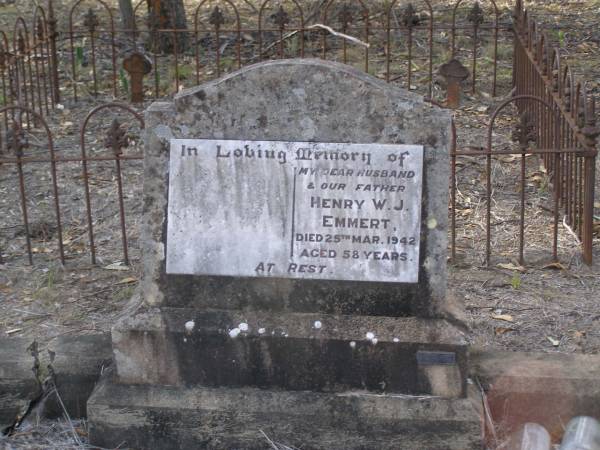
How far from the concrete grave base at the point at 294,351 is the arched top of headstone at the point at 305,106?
0.68 meters

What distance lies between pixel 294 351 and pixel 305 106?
2.97 feet

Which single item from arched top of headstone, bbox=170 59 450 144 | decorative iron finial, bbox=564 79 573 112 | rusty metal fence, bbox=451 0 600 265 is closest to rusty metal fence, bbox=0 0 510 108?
rusty metal fence, bbox=451 0 600 265

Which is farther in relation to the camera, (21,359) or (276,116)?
(21,359)

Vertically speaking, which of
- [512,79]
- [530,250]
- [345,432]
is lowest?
[345,432]

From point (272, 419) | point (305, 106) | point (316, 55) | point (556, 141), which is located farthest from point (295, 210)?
point (316, 55)

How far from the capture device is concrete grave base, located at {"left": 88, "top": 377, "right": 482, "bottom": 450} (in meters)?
3.48

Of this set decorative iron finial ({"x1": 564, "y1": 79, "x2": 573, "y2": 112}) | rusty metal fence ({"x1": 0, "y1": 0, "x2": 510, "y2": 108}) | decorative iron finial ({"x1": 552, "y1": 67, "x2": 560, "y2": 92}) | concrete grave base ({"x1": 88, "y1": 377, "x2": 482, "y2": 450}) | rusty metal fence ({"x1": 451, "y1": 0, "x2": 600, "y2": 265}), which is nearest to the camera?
concrete grave base ({"x1": 88, "y1": 377, "x2": 482, "y2": 450})

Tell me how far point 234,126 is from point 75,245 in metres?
2.47

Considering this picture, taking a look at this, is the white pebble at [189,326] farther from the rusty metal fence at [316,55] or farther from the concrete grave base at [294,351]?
the rusty metal fence at [316,55]

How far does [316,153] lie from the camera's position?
136 inches

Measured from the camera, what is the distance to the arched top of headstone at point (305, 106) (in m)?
3.38

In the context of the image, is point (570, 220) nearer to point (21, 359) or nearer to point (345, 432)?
point (345, 432)

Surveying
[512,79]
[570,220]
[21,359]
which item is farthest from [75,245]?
[512,79]

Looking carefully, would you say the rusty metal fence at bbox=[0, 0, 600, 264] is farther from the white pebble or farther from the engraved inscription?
the white pebble
